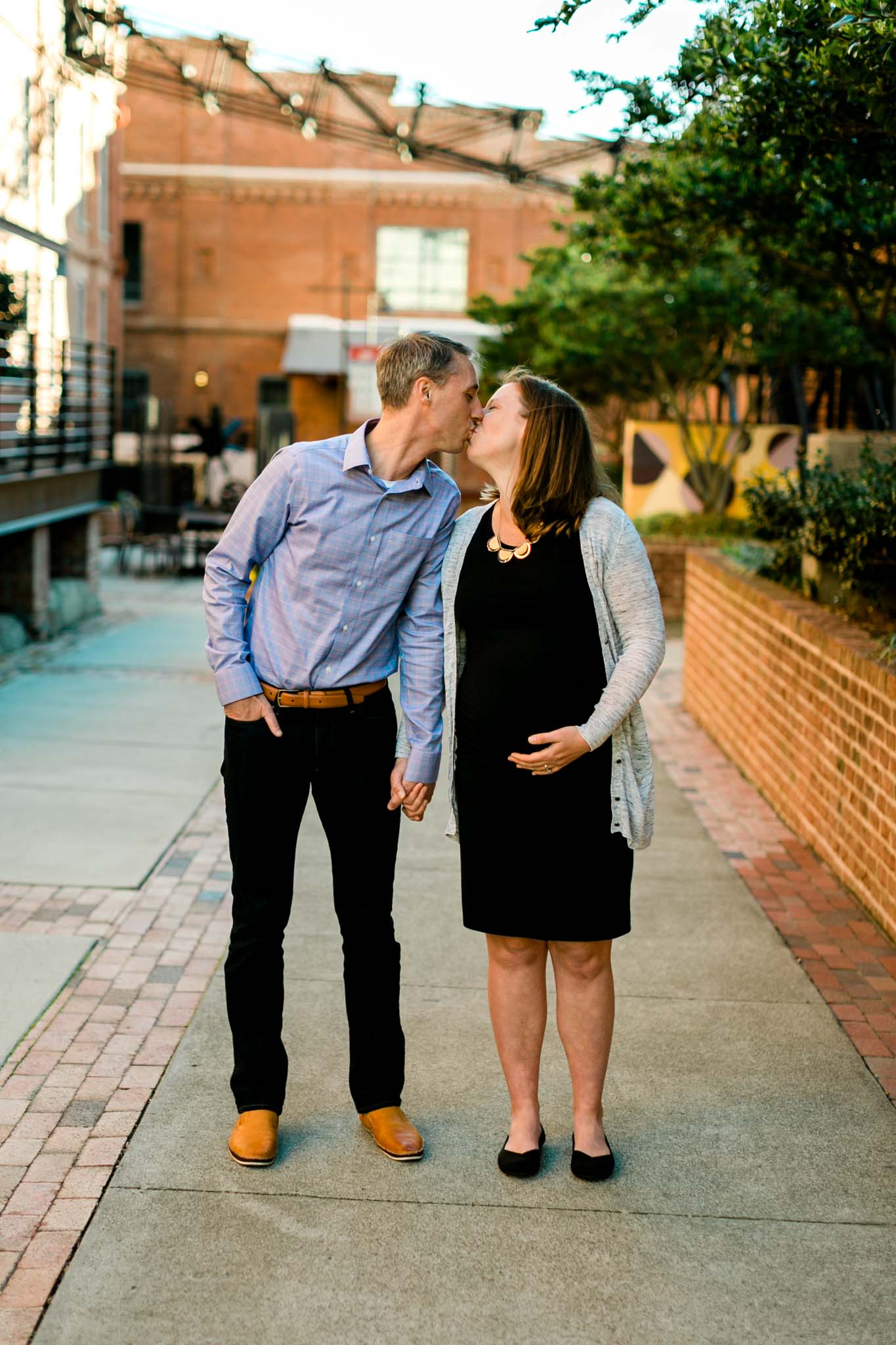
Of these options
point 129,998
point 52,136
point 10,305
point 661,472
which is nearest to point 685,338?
point 661,472

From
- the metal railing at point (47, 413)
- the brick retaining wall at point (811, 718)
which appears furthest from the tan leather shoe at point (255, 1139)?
the metal railing at point (47, 413)

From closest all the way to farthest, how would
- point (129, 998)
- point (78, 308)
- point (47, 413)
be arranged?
point (129, 998) → point (47, 413) → point (78, 308)

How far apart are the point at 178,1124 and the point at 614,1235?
3.91 feet

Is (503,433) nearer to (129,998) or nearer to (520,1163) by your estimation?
(520,1163)

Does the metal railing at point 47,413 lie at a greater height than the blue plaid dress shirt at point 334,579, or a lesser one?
greater

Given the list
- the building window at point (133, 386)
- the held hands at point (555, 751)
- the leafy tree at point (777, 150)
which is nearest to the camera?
the held hands at point (555, 751)

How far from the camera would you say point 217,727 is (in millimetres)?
9719

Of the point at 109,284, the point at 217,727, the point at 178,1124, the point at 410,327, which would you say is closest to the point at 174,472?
the point at 109,284

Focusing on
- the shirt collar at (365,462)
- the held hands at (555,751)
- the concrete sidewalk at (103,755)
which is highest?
the shirt collar at (365,462)

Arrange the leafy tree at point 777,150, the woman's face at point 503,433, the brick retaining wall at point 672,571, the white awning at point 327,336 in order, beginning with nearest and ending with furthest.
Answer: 1. the woman's face at point 503,433
2. the leafy tree at point 777,150
3. the brick retaining wall at point 672,571
4. the white awning at point 327,336

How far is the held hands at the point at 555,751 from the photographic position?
3318mm

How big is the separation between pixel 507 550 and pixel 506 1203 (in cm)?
153

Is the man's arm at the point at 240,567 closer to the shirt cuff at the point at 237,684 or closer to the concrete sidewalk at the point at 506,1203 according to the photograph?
the shirt cuff at the point at 237,684

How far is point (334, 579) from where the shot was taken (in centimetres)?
354
